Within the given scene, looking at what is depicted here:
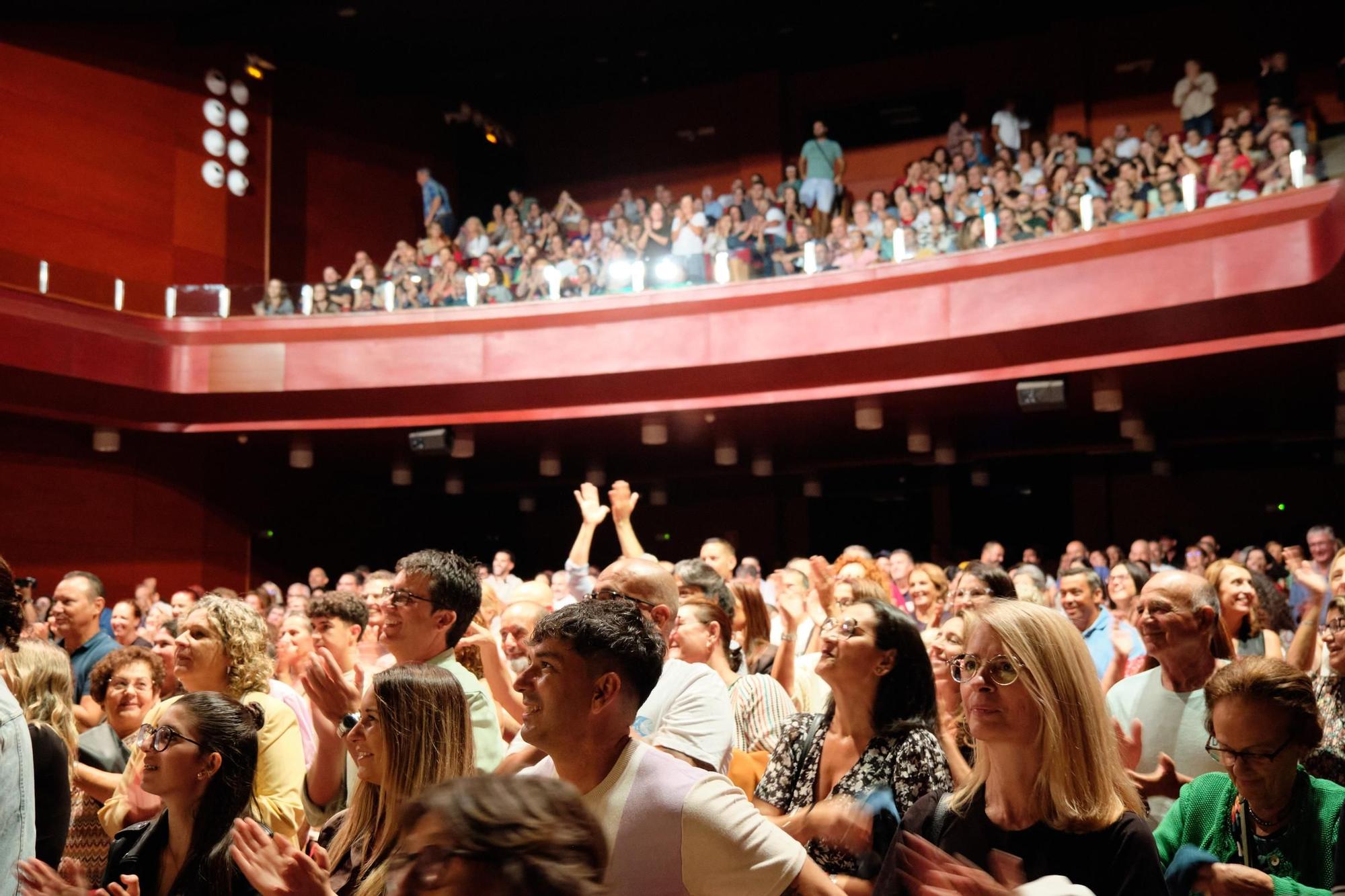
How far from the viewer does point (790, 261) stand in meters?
10.2

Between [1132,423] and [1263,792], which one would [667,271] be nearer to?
[1132,423]

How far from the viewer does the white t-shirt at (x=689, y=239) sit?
11.3 meters

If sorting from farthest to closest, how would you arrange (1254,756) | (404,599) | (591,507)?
(591,507) → (404,599) → (1254,756)

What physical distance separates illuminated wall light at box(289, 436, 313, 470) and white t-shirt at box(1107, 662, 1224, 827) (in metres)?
10.4

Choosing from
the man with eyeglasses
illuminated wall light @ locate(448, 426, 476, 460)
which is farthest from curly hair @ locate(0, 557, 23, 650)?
illuminated wall light @ locate(448, 426, 476, 460)

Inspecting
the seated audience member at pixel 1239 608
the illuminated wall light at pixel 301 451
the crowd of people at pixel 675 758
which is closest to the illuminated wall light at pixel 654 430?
the illuminated wall light at pixel 301 451

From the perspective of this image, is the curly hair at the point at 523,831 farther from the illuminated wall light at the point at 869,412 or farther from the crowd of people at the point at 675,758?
the illuminated wall light at the point at 869,412

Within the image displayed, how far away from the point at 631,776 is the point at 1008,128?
1174cm

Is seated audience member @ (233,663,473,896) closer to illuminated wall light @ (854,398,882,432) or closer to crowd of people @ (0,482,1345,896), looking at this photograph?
crowd of people @ (0,482,1345,896)

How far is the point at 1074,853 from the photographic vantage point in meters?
1.98

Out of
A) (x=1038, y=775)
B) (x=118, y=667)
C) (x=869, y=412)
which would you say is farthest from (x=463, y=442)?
(x=1038, y=775)

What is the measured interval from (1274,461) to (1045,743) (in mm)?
Result: 12056

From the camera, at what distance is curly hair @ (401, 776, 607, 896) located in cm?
131

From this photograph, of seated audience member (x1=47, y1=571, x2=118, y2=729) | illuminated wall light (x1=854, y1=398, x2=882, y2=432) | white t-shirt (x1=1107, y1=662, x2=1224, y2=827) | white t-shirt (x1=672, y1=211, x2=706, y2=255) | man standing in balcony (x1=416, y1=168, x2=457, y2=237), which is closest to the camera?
white t-shirt (x1=1107, y1=662, x2=1224, y2=827)
